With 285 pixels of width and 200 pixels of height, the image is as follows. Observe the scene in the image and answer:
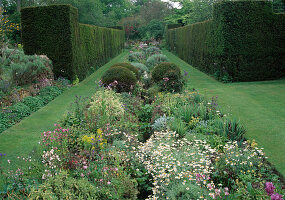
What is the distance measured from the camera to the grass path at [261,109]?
16.2 feet

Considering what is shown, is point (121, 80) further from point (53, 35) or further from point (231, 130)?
point (231, 130)

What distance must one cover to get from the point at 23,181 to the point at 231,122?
378 cm

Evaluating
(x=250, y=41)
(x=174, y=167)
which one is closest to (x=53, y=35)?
(x=250, y=41)

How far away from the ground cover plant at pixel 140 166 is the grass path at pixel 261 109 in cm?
44

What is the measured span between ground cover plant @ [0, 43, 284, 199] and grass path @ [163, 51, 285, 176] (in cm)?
44

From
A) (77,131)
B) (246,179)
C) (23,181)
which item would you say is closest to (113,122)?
(77,131)

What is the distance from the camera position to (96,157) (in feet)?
13.3

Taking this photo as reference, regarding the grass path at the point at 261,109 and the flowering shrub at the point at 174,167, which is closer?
the flowering shrub at the point at 174,167

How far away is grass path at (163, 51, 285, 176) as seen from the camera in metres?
4.93

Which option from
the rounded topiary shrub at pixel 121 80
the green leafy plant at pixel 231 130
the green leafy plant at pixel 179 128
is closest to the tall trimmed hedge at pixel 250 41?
the rounded topiary shrub at pixel 121 80

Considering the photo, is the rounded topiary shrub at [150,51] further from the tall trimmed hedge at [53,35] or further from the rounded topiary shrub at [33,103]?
the rounded topiary shrub at [33,103]

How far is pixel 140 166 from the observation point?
4.14m

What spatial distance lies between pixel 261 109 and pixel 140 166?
4.43m

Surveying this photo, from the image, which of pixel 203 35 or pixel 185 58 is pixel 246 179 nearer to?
pixel 203 35
